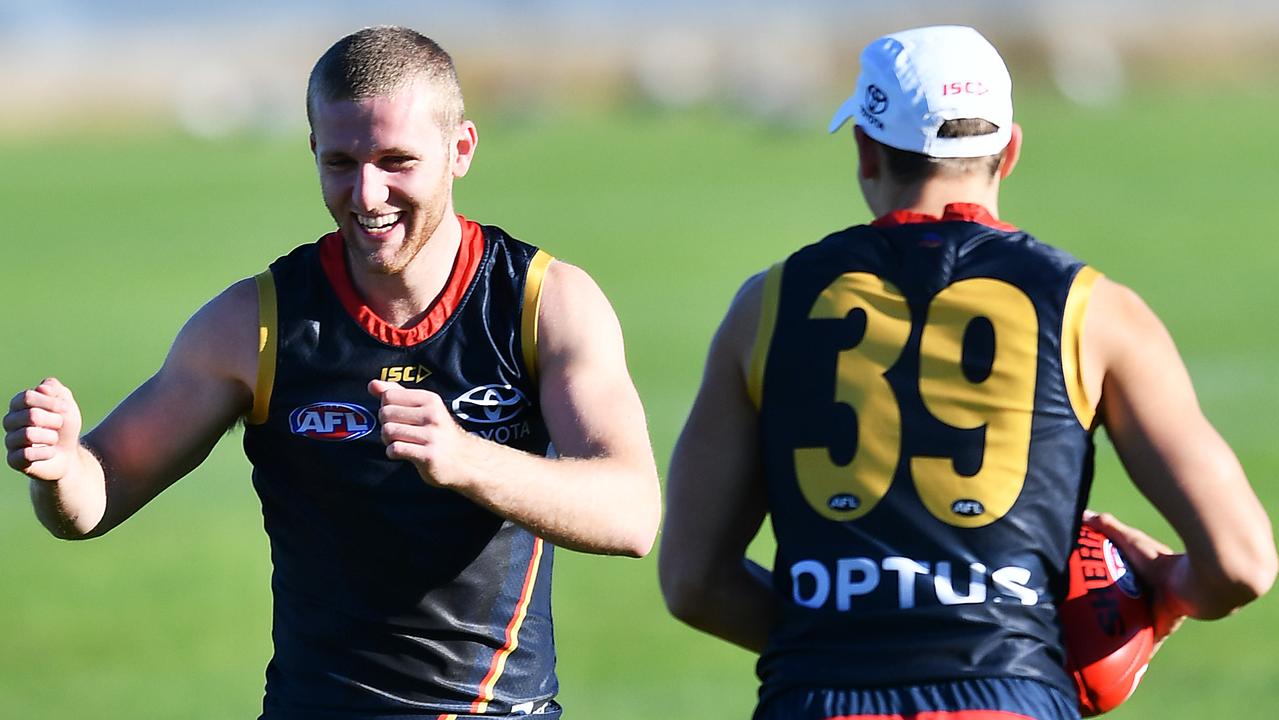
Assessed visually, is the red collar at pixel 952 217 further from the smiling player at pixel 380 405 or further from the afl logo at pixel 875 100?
the smiling player at pixel 380 405

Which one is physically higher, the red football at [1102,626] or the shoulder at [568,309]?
the shoulder at [568,309]

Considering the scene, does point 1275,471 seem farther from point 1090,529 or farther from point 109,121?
point 109,121

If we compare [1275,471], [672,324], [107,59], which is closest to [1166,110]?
[672,324]

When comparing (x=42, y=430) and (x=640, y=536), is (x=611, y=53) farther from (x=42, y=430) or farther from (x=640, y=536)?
(x=42, y=430)

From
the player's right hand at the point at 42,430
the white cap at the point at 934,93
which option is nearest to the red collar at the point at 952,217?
the white cap at the point at 934,93

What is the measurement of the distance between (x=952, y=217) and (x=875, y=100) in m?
0.33

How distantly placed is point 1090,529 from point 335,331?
189 cm

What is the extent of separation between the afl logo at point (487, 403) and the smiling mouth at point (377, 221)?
1.51 ft

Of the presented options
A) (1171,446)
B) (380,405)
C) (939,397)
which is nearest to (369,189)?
(380,405)

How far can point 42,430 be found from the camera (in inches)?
176

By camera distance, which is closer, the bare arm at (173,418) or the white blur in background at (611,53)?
the bare arm at (173,418)

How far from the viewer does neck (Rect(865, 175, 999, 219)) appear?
4395 millimetres

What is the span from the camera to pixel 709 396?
14.3ft

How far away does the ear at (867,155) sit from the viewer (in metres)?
4.49
